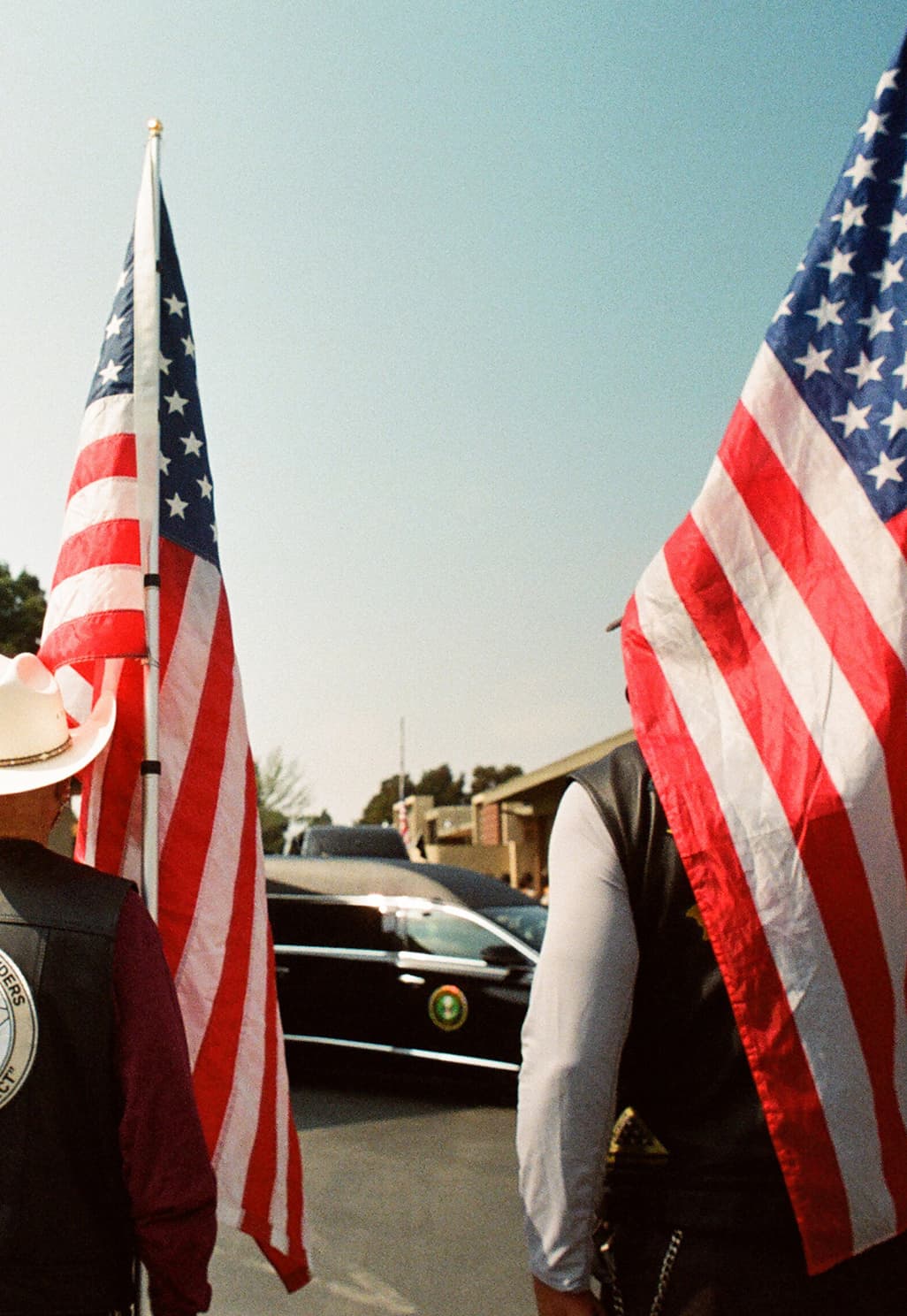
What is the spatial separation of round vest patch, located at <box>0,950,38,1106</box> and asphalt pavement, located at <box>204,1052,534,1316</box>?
2.86m

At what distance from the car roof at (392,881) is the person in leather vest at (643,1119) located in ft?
22.2

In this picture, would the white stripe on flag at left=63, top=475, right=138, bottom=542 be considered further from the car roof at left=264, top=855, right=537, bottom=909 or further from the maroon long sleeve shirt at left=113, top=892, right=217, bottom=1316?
the car roof at left=264, top=855, right=537, bottom=909

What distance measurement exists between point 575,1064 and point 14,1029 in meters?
0.98

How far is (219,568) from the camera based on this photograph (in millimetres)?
3561

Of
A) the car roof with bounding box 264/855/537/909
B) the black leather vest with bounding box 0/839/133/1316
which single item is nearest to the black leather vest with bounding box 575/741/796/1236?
the black leather vest with bounding box 0/839/133/1316

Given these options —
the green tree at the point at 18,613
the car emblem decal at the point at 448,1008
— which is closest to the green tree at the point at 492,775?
the green tree at the point at 18,613

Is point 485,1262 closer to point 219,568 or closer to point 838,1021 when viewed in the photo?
point 219,568

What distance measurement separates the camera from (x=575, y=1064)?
1684 mm

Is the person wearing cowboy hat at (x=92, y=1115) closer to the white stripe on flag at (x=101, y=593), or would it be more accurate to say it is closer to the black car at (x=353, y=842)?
the white stripe on flag at (x=101, y=593)

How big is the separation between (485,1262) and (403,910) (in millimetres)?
3800

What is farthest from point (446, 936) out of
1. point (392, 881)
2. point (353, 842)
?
point (353, 842)

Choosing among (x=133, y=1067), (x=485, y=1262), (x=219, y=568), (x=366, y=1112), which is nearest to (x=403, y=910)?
(x=366, y=1112)

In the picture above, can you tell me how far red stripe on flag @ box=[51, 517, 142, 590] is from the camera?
334 centimetres

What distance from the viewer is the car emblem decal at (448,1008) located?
812cm
